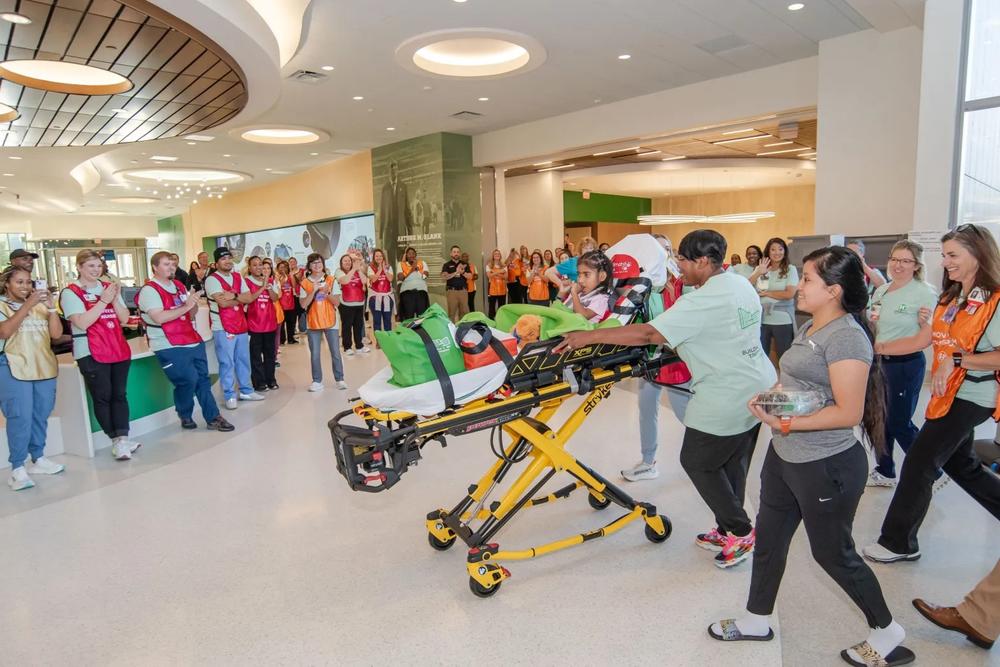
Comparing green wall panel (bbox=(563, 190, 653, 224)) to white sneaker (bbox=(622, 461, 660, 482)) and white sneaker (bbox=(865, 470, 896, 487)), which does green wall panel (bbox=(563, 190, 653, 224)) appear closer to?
white sneaker (bbox=(622, 461, 660, 482))

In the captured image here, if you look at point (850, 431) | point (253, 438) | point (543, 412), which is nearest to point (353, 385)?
point (253, 438)

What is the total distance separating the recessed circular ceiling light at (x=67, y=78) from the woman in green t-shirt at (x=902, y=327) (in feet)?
25.8

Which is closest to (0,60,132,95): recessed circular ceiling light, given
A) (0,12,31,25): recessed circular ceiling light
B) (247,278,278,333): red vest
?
(0,12,31,25): recessed circular ceiling light

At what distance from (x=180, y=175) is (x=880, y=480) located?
17543mm

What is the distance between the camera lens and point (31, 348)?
3988mm

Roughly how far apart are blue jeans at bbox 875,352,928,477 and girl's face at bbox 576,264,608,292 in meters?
1.76

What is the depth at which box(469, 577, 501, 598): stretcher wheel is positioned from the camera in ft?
8.40

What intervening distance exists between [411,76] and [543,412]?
6.85 meters

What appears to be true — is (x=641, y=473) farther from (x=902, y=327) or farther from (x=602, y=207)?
(x=602, y=207)

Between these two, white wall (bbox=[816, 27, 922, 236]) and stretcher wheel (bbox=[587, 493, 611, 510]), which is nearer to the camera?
stretcher wheel (bbox=[587, 493, 611, 510])

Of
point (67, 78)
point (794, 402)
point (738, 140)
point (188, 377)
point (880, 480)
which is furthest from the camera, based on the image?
point (738, 140)

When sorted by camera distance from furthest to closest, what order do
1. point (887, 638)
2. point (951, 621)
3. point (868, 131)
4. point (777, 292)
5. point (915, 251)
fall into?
point (868, 131) < point (777, 292) < point (915, 251) < point (951, 621) < point (887, 638)

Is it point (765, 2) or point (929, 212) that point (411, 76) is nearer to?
point (765, 2)

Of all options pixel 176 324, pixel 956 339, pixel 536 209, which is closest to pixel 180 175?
pixel 536 209
